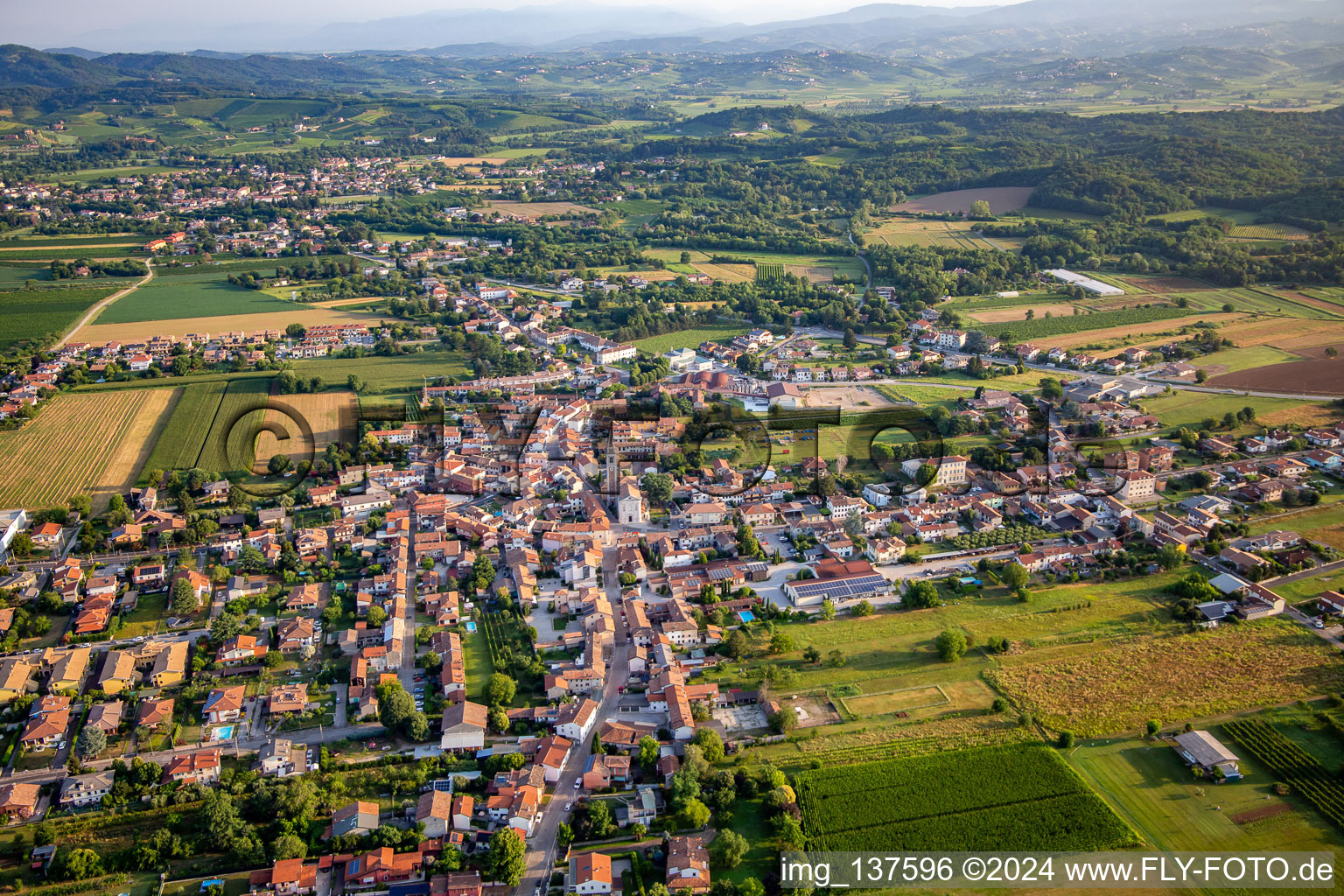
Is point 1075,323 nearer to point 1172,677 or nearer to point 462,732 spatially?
point 1172,677

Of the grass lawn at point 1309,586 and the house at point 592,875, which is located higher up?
the grass lawn at point 1309,586

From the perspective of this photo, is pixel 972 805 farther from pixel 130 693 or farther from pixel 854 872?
pixel 130 693

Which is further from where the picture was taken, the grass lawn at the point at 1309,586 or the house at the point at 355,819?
the grass lawn at the point at 1309,586

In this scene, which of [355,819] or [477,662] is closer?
[355,819]

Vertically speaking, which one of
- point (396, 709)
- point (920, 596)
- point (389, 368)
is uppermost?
point (389, 368)

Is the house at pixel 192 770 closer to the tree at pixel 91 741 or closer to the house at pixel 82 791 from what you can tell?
the house at pixel 82 791

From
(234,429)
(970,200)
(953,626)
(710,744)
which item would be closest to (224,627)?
(710,744)

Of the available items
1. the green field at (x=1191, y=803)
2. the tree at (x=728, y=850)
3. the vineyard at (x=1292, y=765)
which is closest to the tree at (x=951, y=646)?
the green field at (x=1191, y=803)

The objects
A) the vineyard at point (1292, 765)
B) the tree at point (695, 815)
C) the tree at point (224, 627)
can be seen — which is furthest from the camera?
the tree at point (224, 627)
